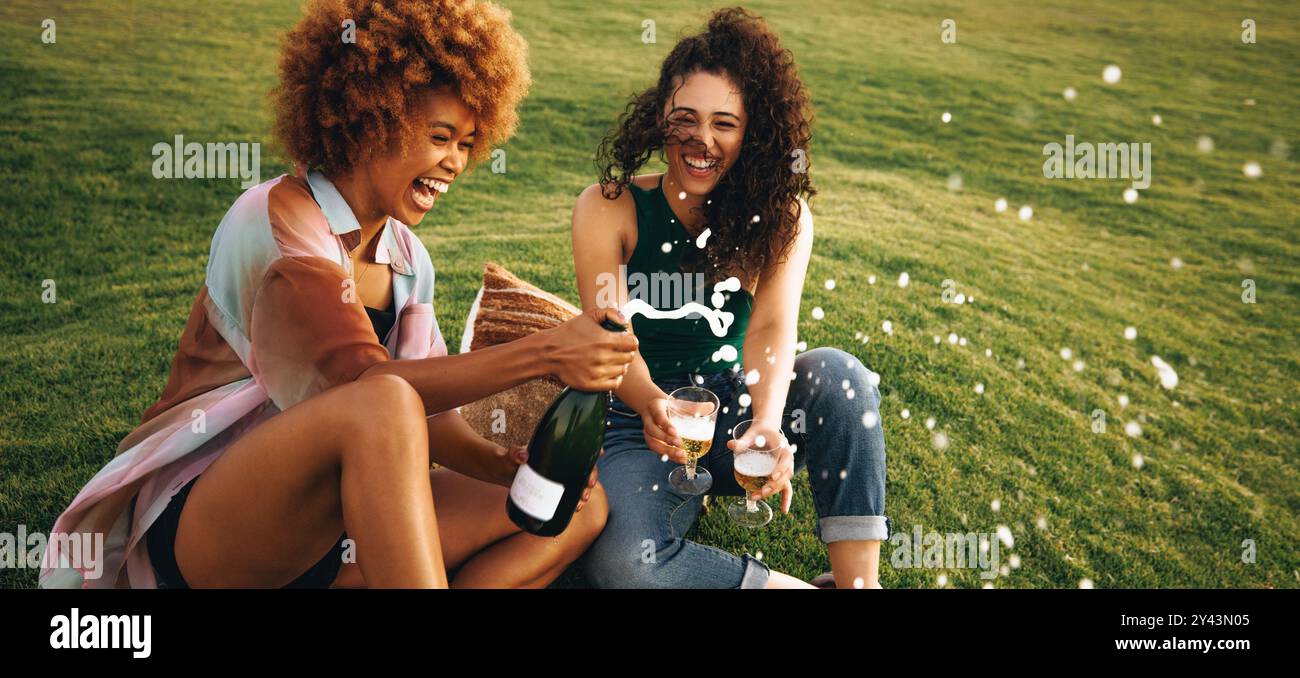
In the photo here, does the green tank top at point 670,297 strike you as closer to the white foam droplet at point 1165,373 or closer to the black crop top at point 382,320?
the black crop top at point 382,320

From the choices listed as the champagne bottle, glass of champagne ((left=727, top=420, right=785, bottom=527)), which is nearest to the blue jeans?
glass of champagne ((left=727, top=420, right=785, bottom=527))

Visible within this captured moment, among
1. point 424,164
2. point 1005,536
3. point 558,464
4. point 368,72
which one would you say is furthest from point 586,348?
point 1005,536

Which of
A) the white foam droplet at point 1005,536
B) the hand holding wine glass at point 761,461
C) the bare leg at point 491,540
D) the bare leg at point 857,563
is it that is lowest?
the white foam droplet at point 1005,536

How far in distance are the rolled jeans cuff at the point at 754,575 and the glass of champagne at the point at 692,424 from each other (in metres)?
0.31

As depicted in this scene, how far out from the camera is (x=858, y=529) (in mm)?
2947

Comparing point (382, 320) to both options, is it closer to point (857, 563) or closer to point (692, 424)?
point (692, 424)

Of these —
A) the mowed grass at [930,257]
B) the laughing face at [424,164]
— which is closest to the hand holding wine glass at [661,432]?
the mowed grass at [930,257]

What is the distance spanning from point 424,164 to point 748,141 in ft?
4.42

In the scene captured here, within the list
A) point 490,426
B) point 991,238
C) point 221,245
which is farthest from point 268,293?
point 991,238

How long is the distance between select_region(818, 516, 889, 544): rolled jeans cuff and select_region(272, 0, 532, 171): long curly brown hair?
75.4 inches

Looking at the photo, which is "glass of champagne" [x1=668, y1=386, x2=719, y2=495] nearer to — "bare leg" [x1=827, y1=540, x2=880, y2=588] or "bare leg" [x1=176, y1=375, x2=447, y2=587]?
"bare leg" [x1=827, y1=540, x2=880, y2=588]

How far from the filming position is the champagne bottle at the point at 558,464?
8.02ft
